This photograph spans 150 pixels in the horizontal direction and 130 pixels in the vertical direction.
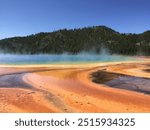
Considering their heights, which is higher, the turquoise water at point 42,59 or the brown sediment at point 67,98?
the turquoise water at point 42,59

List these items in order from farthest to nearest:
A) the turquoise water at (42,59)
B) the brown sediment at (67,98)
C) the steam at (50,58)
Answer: the turquoise water at (42,59), the steam at (50,58), the brown sediment at (67,98)

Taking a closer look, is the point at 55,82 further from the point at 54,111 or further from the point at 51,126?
the point at 51,126

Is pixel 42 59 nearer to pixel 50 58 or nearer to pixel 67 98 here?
pixel 50 58

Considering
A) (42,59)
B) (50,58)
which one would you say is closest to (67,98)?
(42,59)

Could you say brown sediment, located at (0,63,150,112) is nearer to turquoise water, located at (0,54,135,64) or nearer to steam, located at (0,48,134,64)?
steam, located at (0,48,134,64)

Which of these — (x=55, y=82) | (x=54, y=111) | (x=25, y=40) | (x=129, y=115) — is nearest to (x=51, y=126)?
(x=54, y=111)

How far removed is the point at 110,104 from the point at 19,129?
82.7 inches

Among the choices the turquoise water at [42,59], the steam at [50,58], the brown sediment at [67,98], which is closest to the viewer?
the brown sediment at [67,98]

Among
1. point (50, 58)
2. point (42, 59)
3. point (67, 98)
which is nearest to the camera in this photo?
point (67, 98)

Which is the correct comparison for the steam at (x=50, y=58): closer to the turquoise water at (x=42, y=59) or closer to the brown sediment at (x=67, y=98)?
the turquoise water at (x=42, y=59)

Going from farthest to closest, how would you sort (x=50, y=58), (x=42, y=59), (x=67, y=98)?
(x=50, y=58) < (x=42, y=59) < (x=67, y=98)

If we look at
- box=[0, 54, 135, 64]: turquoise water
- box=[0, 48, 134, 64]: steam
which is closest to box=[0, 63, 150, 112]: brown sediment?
box=[0, 48, 134, 64]: steam

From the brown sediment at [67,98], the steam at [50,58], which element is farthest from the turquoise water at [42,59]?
the brown sediment at [67,98]

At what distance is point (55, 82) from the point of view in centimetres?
880
